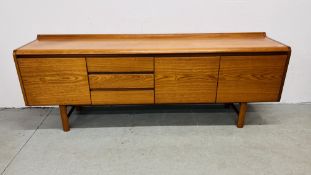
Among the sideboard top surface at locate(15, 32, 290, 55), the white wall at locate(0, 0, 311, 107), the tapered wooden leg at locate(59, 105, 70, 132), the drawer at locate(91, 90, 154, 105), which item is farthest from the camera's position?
the white wall at locate(0, 0, 311, 107)

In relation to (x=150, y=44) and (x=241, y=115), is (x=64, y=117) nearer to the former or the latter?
(x=150, y=44)

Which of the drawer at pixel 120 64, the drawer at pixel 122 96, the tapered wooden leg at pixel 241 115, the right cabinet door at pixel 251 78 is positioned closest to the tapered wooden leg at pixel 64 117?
the drawer at pixel 122 96

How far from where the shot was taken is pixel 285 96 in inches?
94.6

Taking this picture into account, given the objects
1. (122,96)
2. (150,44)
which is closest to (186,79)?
(150,44)

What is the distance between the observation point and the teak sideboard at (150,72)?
65.6 inches

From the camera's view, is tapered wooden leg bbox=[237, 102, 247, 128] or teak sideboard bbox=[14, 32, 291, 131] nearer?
teak sideboard bbox=[14, 32, 291, 131]

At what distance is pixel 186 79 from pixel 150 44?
37 cm

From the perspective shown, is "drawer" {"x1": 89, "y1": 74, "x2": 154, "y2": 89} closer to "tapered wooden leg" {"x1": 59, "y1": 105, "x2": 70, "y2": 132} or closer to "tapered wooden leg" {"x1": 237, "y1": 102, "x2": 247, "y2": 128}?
"tapered wooden leg" {"x1": 59, "y1": 105, "x2": 70, "y2": 132}

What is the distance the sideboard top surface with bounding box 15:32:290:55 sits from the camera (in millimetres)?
1655

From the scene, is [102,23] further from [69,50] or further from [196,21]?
[196,21]

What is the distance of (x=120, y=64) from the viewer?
1.69 meters

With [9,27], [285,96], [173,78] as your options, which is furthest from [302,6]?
[9,27]

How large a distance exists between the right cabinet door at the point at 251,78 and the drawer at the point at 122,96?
1.68ft

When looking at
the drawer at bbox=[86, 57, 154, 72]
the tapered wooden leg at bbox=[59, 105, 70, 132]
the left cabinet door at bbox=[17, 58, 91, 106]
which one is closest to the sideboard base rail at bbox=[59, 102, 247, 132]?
the tapered wooden leg at bbox=[59, 105, 70, 132]
